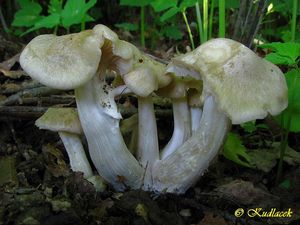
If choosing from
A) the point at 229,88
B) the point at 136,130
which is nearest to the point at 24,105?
the point at 136,130

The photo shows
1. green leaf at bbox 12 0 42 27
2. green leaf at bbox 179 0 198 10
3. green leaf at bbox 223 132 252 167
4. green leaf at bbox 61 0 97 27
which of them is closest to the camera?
green leaf at bbox 223 132 252 167

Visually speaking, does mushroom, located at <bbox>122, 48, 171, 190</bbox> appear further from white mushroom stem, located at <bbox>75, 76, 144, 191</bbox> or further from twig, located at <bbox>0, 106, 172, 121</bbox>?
twig, located at <bbox>0, 106, 172, 121</bbox>

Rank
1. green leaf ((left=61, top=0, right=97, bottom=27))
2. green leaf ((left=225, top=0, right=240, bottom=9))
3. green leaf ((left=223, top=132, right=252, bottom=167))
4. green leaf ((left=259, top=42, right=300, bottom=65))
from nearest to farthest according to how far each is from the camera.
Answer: green leaf ((left=259, top=42, right=300, bottom=65)), green leaf ((left=223, top=132, right=252, bottom=167)), green leaf ((left=61, top=0, right=97, bottom=27)), green leaf ((left=225, top=0, right=240, bottom=9))

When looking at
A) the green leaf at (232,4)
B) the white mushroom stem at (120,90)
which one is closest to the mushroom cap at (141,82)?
the white mushroom stem at (120,90)

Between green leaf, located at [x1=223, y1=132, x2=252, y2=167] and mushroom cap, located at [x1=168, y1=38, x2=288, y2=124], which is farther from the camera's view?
green leaf, located at [x1=223, y1=132, x2=252, y2=167]

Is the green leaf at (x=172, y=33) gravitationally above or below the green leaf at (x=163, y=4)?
below

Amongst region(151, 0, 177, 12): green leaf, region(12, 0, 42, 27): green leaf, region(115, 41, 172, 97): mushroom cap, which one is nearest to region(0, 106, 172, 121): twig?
region(115, 41, 172, 97): mushroom cap

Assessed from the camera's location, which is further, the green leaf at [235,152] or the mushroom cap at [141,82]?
the green leaf at [235,152]

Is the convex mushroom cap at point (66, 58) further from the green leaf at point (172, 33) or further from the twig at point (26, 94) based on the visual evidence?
the green leaf at point (172, 33)

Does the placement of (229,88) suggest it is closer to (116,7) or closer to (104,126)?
(104,126)
